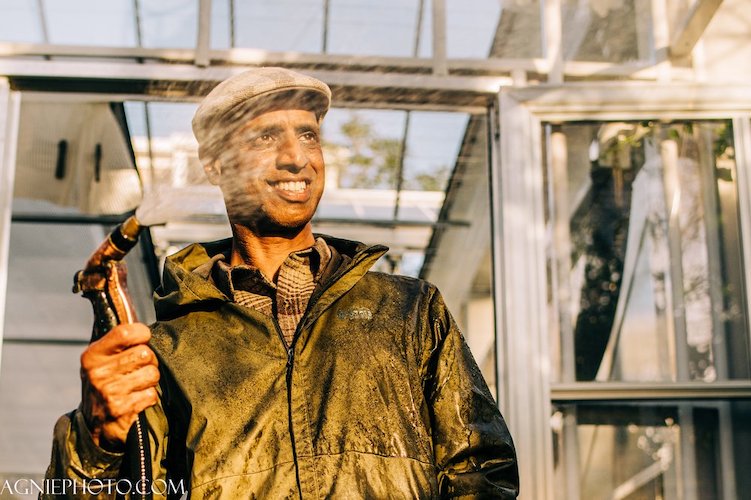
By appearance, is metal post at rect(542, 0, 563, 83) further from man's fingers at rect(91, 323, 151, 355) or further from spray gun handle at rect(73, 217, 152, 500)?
man's fingers at rect(91, 323, 151, 355)

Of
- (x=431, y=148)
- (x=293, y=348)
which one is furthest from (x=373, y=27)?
(x=293, y=348)

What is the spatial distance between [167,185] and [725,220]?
236cm

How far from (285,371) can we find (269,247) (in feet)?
1.22


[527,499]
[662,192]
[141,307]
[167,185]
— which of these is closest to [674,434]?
[527,499]

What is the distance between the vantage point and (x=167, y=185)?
7.91ft

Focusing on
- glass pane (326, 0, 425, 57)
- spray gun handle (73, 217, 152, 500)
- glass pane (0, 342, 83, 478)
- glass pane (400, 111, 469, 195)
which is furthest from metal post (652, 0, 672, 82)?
glass pane (0, 342, 83, 478)

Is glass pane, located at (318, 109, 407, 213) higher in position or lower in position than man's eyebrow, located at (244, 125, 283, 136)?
higher

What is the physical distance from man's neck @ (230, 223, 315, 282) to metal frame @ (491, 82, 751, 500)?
5.16 ft

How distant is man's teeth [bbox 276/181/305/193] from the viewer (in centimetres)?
253

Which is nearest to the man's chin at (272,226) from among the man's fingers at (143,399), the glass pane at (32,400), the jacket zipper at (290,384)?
the jacket zipper at (290,384)

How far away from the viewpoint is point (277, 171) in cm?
253

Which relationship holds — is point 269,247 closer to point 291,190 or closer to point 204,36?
point 291,190

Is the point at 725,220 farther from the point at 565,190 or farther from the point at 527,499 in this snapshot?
the point at 527,499

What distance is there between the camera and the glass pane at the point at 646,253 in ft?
13.1
